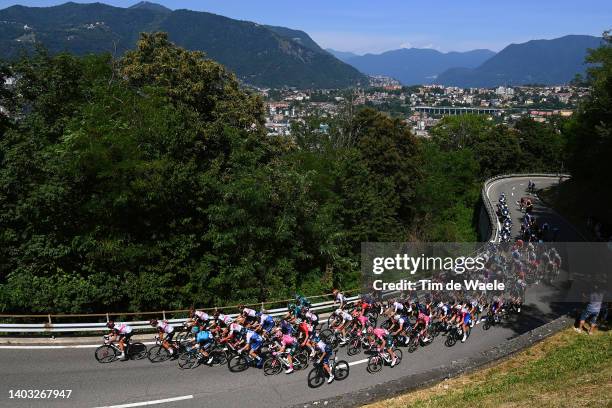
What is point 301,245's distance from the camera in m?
24.5

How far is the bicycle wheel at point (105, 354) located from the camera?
14.5m

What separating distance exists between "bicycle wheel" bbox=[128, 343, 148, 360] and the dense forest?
12.7 ft

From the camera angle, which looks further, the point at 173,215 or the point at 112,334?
the point at 173,215

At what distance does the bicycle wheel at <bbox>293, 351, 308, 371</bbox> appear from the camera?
1409cm

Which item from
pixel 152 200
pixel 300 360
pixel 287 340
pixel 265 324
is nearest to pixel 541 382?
pixel 300 360

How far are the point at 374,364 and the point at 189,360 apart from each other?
541 centimetres

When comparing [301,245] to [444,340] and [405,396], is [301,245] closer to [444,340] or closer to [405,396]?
[444,340]

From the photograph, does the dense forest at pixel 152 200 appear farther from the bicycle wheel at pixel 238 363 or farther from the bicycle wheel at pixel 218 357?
the bicycle wheel at pixel 238 363

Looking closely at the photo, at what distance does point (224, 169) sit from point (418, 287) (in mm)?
12265

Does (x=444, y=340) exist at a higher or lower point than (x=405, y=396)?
lower

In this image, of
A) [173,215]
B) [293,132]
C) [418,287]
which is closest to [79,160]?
[173,215]

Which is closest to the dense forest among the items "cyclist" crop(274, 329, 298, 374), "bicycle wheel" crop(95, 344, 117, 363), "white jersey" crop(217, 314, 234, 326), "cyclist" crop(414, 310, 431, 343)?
"bicycle wheel" crop(95, 344, 117, 363)

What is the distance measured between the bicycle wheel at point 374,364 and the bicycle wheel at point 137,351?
22.2ft

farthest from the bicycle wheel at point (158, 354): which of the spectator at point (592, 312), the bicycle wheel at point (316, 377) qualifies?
the spectator at point (592, 312)
